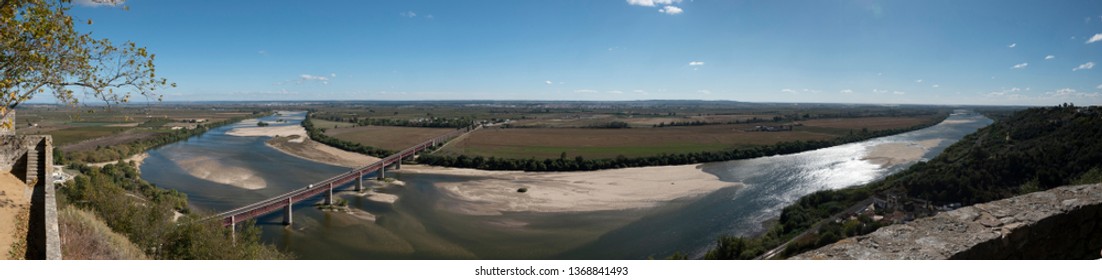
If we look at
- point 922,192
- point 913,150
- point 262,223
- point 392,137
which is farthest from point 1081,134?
point 392,137

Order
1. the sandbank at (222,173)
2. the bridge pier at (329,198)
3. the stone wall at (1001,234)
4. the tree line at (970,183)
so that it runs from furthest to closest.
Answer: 1. the sandbank at (222,173)
2. the bridge pier at (329,198)
3. the tree line at (970,183)
4. the stone wall at (1001,234)

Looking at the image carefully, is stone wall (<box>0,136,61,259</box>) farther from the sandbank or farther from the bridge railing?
the sandbank

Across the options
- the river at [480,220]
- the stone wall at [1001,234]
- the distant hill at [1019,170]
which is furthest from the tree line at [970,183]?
the stone wall at [1001,234]

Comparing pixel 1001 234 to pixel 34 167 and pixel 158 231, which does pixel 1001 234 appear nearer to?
pixel 34 167

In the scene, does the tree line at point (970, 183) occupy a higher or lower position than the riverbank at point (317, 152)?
higher

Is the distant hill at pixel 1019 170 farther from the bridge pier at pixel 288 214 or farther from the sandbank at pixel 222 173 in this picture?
the sandbank at pixel 222 173

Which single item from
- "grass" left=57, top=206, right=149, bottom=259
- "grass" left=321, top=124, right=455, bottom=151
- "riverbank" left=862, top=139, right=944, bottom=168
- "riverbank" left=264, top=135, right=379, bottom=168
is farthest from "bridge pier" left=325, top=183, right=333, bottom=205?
"riverbank" left=862, top=139, right=944, bottom=168
